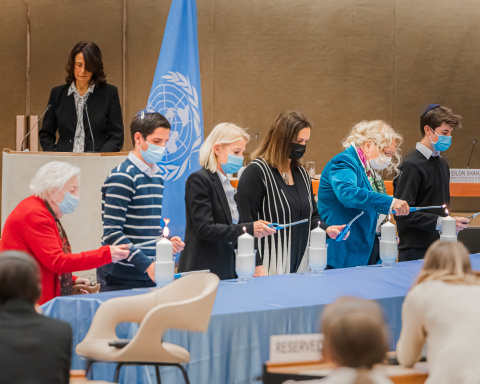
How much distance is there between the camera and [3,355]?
2150mm

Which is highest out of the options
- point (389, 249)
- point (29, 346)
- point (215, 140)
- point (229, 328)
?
point (215, 140)

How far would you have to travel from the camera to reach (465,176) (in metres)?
7.55

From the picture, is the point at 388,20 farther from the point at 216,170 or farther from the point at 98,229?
the point at 216,170

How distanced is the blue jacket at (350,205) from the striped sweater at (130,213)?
1242 mm

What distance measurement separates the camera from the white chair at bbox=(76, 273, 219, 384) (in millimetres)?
2803

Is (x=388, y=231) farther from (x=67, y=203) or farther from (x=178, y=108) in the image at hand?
(x=178, y=108)

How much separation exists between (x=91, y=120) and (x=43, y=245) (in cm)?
232

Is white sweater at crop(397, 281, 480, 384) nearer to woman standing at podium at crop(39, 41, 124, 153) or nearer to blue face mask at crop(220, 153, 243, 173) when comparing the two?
blue face mask at crop(220, 153, 243, 173)

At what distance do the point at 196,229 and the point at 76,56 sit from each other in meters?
2.13

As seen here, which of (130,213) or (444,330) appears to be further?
(130,213)

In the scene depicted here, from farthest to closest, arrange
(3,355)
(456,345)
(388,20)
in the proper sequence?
(388,20) → (456,345) → (3,355)

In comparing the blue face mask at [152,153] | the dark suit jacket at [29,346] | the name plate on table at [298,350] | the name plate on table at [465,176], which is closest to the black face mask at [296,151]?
the blue face mask at [152,153]

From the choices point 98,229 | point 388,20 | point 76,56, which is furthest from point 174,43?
point 388,20

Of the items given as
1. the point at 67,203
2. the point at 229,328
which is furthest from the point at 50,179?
the point at 229,328
